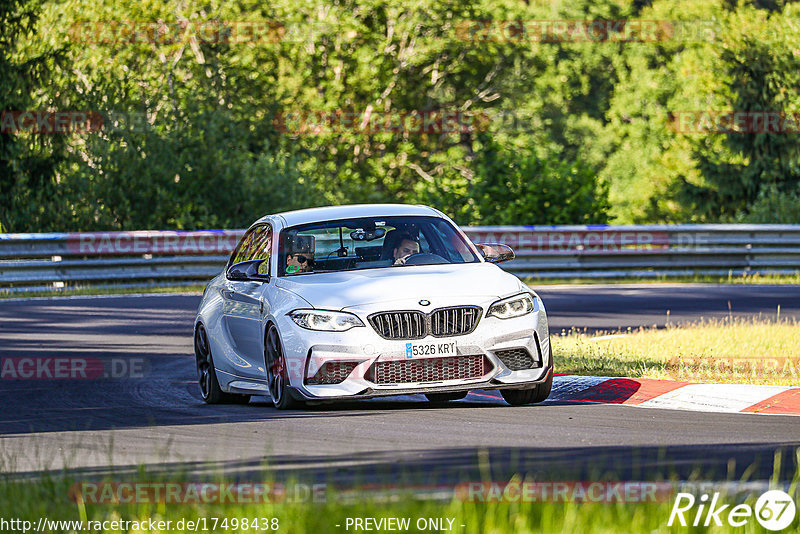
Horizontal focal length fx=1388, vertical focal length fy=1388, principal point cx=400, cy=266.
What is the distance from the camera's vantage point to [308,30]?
45156 mm

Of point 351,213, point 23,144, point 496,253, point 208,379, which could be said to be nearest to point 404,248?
point 351,213

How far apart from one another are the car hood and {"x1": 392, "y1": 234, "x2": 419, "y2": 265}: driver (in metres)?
0.36

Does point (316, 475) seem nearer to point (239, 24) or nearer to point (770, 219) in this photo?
point (770, 219)

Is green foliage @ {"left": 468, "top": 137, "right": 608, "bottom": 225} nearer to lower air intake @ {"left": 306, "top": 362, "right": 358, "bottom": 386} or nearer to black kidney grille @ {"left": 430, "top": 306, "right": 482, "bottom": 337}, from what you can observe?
black kidney grille @ {"left": 430, "top": 306, "right": 482, "bottom": 337}

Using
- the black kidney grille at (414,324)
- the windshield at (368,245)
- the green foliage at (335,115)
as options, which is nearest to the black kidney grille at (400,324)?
the black kidney grille at (414,324)

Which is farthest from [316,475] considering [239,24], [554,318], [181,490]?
[239,24]

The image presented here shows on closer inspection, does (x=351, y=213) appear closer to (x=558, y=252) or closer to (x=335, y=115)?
(x=558, y=252)

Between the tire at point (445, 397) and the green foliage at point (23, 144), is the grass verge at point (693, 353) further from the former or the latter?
the green foliage at point (23, 144)

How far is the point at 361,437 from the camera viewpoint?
8.70 metres

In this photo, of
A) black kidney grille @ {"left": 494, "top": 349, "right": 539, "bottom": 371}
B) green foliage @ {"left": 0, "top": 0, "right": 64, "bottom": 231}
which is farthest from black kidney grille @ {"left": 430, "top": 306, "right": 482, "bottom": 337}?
green foliage @ {"left": 0, "top": 0, "right": 64, "bottom": 231}

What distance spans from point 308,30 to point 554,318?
93.8 feet

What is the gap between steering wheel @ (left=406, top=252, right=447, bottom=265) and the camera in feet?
35.9

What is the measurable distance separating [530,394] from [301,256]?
2143 millimetres

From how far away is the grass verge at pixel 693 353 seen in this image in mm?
11602
